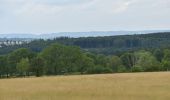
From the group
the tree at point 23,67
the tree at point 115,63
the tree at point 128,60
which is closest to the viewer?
the tree at point 23,67

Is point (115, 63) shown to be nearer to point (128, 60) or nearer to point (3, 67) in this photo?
point (128, 60)

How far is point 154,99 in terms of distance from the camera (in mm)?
17469

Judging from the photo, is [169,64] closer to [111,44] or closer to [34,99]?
[34,99]

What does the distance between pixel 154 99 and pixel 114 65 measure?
288 feet

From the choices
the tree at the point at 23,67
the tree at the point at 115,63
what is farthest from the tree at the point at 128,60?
the tree at the point at 23,67

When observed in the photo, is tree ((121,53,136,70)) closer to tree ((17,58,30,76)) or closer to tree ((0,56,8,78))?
tree ((0,56,8,78))

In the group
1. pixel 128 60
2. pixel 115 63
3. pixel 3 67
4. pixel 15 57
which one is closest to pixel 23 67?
pixel 3 67

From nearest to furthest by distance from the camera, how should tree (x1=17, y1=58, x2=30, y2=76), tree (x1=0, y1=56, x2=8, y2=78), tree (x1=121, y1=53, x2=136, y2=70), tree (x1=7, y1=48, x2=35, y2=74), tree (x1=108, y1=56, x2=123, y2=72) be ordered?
tree (x1=17, y1=58, x2=30, y2=76), tree (x1=0, y1=56, x2=8, y2=78), tree (x1=7, y1=48, x2=35, y2=74), tree (x1=108, y1=56, x2=123, y2=72), tree (x1=121, y1=53, x2=136, y2=70)

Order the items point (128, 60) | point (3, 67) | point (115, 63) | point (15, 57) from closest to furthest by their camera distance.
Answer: point (3, 67)
point (15, 57)
point (115, 63)
point (128, 60)

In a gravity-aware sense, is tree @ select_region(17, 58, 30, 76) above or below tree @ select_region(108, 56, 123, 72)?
above

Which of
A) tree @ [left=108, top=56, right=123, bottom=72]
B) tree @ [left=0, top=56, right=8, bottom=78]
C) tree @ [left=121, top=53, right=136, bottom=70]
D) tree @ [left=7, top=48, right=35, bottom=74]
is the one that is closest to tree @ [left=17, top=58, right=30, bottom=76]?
tree @ [left=0, top=56, right=8, bottom=78]

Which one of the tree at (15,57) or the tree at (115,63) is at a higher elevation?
the tree at (15,57)

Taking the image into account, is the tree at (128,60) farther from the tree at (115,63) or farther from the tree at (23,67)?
the tree at (23,67)

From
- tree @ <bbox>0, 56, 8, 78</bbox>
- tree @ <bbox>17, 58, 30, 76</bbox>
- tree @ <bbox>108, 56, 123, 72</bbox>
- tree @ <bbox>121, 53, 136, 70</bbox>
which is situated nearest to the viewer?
tree @ <bbox>17, 58, 30, 76</bbox>
